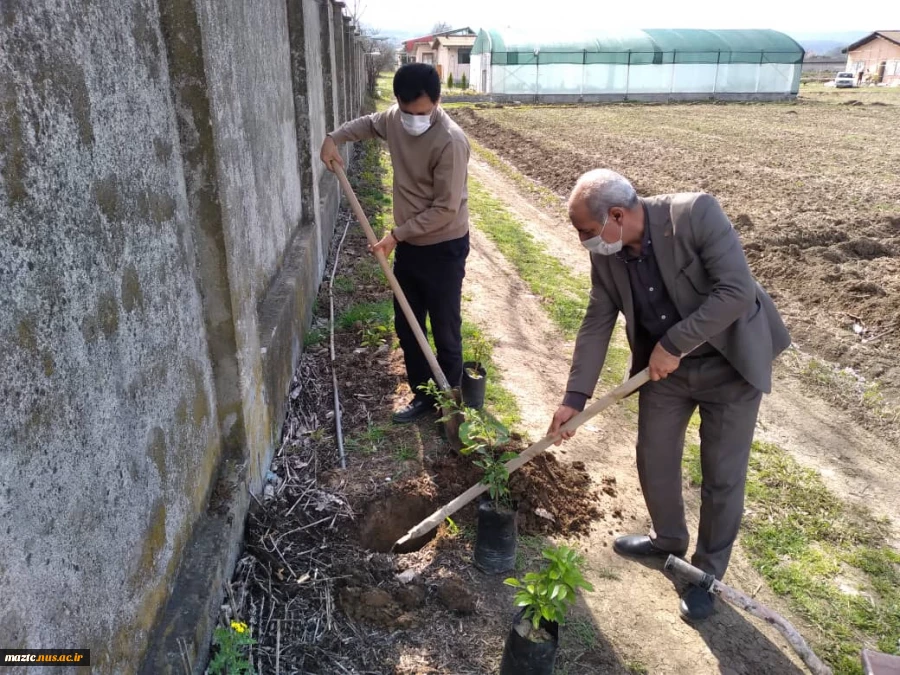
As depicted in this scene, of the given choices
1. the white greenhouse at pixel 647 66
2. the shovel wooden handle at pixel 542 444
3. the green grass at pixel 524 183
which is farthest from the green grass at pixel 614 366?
the white greenhouse at pixel 647 66

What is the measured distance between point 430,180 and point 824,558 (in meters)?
2.98

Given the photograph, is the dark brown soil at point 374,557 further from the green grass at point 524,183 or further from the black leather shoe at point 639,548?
the green grass at point 524,183

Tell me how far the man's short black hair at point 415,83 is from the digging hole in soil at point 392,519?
2223mm

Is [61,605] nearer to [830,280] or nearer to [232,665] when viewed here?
[232,665]

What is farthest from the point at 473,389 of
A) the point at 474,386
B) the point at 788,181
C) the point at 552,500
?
the point at 788,181

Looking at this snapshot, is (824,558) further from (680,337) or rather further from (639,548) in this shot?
(680,337)

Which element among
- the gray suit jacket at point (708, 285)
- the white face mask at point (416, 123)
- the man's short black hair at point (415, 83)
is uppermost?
the man's short black hair at point (415, 83)

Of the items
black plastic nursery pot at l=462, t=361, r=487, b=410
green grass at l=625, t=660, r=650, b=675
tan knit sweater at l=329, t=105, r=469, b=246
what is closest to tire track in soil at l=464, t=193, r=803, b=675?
green grass at l=625, t=660, r=650, b=675

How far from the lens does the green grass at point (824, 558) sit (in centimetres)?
298

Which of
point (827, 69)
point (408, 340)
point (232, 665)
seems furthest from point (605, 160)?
point (827, 69)

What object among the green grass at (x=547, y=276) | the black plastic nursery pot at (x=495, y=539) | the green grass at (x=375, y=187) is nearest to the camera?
the black plastic nursery pot at (x=495, y=539)

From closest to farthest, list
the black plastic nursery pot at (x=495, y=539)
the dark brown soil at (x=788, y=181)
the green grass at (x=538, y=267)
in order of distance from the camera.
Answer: the black plastic nursery pot at (x=495, y=539), the dark brown soil at (x=788, y=181), the green grass at (x=538, y=267)

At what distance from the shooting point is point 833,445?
450 cm

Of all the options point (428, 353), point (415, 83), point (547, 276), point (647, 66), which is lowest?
point (547, 276)
